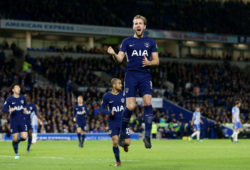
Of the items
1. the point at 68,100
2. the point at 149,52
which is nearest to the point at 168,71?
the point at 68,100

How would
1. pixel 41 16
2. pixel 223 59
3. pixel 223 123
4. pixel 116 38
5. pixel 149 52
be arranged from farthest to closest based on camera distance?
pixel 223 59 < pixel 116 38 < pixel 41 16 < pixel 223 123 < pixel 149 52

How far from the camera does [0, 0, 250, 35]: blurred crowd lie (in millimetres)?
50812

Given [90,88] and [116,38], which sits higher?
[116,38]

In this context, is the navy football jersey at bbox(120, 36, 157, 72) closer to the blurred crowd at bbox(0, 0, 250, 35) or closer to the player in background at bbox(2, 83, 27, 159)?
the player in background at bbox(2, 83, 27, 159)

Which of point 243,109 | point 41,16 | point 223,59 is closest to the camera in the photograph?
point 243,109

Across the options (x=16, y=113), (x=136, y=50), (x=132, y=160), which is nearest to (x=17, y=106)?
(x=16, y=113)

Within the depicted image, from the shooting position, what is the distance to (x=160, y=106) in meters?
43.6

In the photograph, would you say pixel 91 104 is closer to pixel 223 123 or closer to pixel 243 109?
pixel 223 123

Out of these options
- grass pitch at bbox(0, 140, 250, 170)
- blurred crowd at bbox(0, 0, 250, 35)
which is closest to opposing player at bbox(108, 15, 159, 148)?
grass pitch at bbox(0, 140, 250, 170)

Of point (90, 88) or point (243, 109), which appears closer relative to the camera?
point (90, 88)

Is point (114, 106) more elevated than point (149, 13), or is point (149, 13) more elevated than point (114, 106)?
point (149, 13)

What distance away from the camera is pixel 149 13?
58469mm

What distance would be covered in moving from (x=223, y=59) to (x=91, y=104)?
25.7 m

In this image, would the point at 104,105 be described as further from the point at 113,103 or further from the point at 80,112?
the point at 80,112
